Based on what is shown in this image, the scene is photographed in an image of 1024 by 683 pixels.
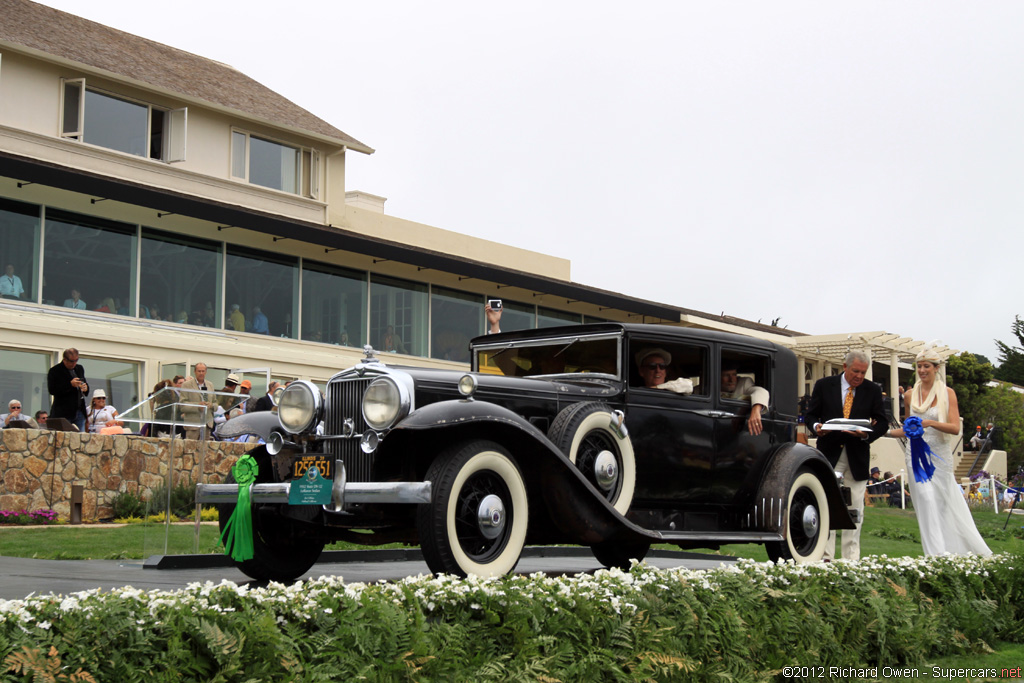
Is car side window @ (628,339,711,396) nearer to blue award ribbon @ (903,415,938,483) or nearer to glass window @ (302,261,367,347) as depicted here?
blue award ribbon @ (903,415,938,483)

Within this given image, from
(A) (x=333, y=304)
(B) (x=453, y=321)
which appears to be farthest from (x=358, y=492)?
(B) (x=453, y=321)

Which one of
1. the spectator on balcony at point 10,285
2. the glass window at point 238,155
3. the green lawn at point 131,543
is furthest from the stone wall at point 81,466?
the glass window at point 238,155

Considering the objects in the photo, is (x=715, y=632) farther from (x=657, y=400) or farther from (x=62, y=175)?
(x=62, y=175)

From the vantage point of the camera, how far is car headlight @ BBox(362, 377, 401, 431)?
6355 mm

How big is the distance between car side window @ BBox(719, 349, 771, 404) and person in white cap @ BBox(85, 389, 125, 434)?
8.41 meters

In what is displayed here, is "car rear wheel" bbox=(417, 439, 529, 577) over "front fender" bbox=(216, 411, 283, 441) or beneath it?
beneath

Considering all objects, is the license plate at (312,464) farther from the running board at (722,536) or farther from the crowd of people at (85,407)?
the crowd of people at (85,407)

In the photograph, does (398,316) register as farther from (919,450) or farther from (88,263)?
(919,450)

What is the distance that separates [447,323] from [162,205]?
8.13 metres

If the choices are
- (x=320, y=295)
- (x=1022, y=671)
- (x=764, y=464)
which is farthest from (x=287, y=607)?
(x=320, y=295)

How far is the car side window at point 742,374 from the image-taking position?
8594 mm

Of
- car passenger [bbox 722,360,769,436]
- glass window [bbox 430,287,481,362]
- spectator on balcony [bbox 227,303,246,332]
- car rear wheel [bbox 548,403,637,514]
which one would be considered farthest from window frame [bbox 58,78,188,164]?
car rear wheel [bbox 548,403,637,514]

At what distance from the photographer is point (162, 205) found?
726 inches

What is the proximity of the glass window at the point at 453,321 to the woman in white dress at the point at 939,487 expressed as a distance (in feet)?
54.1
